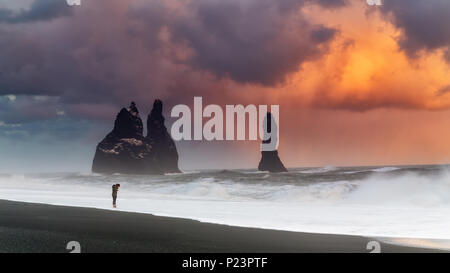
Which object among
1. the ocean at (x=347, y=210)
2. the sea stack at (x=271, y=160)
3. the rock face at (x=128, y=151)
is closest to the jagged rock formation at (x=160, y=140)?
the rock face at (x=128, y=151)

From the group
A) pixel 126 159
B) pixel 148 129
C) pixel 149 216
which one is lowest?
pixel 149 216

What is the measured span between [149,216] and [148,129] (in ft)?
485

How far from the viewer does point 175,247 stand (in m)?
12.1

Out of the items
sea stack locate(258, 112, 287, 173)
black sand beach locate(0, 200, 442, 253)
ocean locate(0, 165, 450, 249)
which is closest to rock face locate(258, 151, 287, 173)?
sea stack locate(258, 112, 287, 173)

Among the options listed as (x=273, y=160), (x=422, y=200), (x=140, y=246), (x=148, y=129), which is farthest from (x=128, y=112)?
(x=140, y=246)

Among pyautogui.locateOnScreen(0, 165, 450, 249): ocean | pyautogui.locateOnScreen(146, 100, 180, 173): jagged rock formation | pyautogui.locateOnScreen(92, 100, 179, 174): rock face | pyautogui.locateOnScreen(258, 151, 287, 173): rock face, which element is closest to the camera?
pyautogui.locateOnScreen(0, 165, 450, 249): ocean

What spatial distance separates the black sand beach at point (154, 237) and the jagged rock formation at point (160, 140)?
478 ft

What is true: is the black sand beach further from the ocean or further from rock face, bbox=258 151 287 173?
rock face, bbox=258 151 287 173

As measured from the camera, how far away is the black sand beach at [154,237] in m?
11.9

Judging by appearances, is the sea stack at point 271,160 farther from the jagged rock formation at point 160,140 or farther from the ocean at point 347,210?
the ocean at point 347,210

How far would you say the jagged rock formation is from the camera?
164000 millimetres

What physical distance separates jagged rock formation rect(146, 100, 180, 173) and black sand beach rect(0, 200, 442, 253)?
145564 mm
